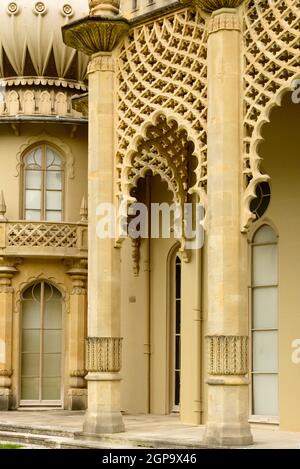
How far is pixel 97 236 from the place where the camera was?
15.3m

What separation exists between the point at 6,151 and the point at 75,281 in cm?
315

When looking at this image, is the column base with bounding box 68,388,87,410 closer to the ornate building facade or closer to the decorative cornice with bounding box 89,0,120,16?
the ornate building facade

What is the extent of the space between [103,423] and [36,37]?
9729mm

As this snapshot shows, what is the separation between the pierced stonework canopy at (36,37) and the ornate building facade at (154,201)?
0.10ft

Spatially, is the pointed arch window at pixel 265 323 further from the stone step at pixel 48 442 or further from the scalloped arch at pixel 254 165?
the stone step at pixel 48 442

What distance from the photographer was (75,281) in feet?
69.8

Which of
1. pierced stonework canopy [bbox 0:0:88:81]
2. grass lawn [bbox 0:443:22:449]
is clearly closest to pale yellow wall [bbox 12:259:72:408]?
pierced stonework canopy [bbox 0:0:88:81]

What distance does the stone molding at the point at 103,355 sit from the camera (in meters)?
15.0

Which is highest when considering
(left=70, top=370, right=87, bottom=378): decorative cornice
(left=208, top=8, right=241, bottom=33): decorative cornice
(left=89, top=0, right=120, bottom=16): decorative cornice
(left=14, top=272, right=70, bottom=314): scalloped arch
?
(left=89, top=0, right=120, bottom=16): decorative cornice

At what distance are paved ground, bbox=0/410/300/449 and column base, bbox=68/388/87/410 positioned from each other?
190 cm

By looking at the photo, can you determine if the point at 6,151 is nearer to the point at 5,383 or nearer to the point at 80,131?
the point at 80,131

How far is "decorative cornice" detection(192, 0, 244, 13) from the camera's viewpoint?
13535 mm

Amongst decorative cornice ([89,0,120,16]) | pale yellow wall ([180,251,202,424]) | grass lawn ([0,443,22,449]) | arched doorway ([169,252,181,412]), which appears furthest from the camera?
arched doorway ([169,252,181,412])

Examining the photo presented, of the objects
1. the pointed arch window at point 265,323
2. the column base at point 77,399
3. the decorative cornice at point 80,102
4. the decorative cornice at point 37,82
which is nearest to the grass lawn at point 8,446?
the pointed arch window at point 265,323
